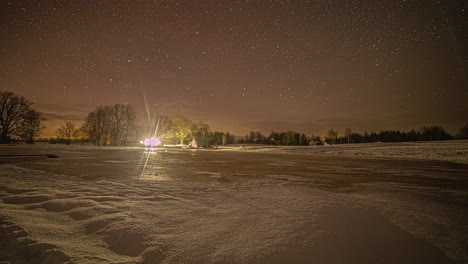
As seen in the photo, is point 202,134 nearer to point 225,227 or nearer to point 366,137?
point 225,227

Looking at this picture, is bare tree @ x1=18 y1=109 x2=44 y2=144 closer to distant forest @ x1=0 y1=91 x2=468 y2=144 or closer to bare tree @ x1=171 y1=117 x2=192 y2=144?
distant forest @ x1=0 y1=91 x2=468 y2=144

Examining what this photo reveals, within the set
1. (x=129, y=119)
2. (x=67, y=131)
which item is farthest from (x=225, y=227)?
(x=67, y=131)

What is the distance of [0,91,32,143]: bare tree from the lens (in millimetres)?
38938

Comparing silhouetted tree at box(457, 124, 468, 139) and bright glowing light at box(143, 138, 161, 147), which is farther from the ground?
silhouetted tree at box(457, 124, 468, 139)

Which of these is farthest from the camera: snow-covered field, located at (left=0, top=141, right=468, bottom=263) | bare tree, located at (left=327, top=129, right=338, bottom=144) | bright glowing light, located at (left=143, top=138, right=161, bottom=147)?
bare tree, located at (left=327, top=129, right=338, bottom=144)

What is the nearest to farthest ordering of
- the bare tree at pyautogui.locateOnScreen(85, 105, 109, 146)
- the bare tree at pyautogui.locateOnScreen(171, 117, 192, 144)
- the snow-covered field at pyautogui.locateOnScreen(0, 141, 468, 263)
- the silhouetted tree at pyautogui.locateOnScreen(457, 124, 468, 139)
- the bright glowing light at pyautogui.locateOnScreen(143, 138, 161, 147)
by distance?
the snow-covered field at pyautogui.locateOnScreen(0, 141, 468, 263)
the bare tree at pyautogui.locateOnScreen(85, 105, 109, 146)
the bare tree at pyautogui.locateOnScreen(171, 117, 192, 144)
the bright glowing light at pyautogui.locateOnScreen(143, 138, 161, 147)
the silhouetted tree at pyautogui.locateOnScreen(457, 124, 468, 139)

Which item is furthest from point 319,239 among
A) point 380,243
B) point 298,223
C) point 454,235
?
point 454,235

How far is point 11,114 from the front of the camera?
A: 130 ft

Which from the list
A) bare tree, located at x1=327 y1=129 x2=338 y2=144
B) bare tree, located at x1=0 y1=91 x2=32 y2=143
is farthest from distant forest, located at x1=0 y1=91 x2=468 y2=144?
bare tree, located at x1=327 y1=129 x2=338 y2=144

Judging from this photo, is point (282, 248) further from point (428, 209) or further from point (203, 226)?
point (428, 209)

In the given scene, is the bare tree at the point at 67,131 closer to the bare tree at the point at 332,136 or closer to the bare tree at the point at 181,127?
the bare tree at the point at 181,127

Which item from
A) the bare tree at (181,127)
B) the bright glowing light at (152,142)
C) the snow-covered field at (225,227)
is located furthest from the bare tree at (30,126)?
the snow-covered field at (225,227)

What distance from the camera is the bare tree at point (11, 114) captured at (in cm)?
3894

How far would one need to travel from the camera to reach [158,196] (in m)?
4.91
